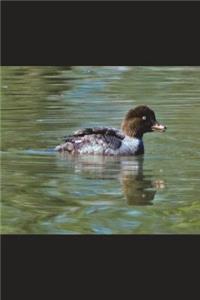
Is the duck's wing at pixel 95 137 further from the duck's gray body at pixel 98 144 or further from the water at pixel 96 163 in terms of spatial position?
the water at pixel 96 163

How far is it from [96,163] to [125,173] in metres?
0.74

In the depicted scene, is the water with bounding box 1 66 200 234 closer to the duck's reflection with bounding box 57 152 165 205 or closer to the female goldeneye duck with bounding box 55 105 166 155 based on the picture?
the duck's reflection with bounding box 57 152 165 205

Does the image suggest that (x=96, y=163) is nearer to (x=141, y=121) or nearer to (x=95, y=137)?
(x=95, y=137)

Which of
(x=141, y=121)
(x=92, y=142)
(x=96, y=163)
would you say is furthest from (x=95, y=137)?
(x=141, y=121)

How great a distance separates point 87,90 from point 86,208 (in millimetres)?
7085

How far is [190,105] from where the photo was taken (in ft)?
51.0

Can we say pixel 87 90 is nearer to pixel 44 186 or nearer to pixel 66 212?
pixel 44 186

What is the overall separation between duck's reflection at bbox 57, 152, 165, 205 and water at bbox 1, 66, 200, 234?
1 centimetres

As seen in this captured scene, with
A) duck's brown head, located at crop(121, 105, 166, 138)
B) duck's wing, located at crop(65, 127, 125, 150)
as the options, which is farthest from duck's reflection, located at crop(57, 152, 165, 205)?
duck's brown head, located at crop(121, 105, 166, 138)

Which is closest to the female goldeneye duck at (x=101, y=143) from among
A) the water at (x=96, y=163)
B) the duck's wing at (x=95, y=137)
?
the duck's wing at (x=95, y=137)

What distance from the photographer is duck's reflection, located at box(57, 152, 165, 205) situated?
10859mm

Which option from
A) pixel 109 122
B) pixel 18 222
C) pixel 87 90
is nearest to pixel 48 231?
pixel 18 222

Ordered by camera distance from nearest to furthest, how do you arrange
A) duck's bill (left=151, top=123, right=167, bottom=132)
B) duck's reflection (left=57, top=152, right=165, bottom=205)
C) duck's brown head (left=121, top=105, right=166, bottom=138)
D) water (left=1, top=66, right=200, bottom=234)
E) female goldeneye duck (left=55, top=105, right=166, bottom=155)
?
water (left=1, top=66, right=200, bottom=234), duck's reflection (left=57, top=152, right=165, bottom=205), female goldeneye duck (left=55, top=105, right=166, bottom=155), duck's bill (left=151, top=123, right=167, bottom=132), duck's brown head (left=121, top=105, right=166, bottom=138)

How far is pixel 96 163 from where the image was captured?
41.0 ft
